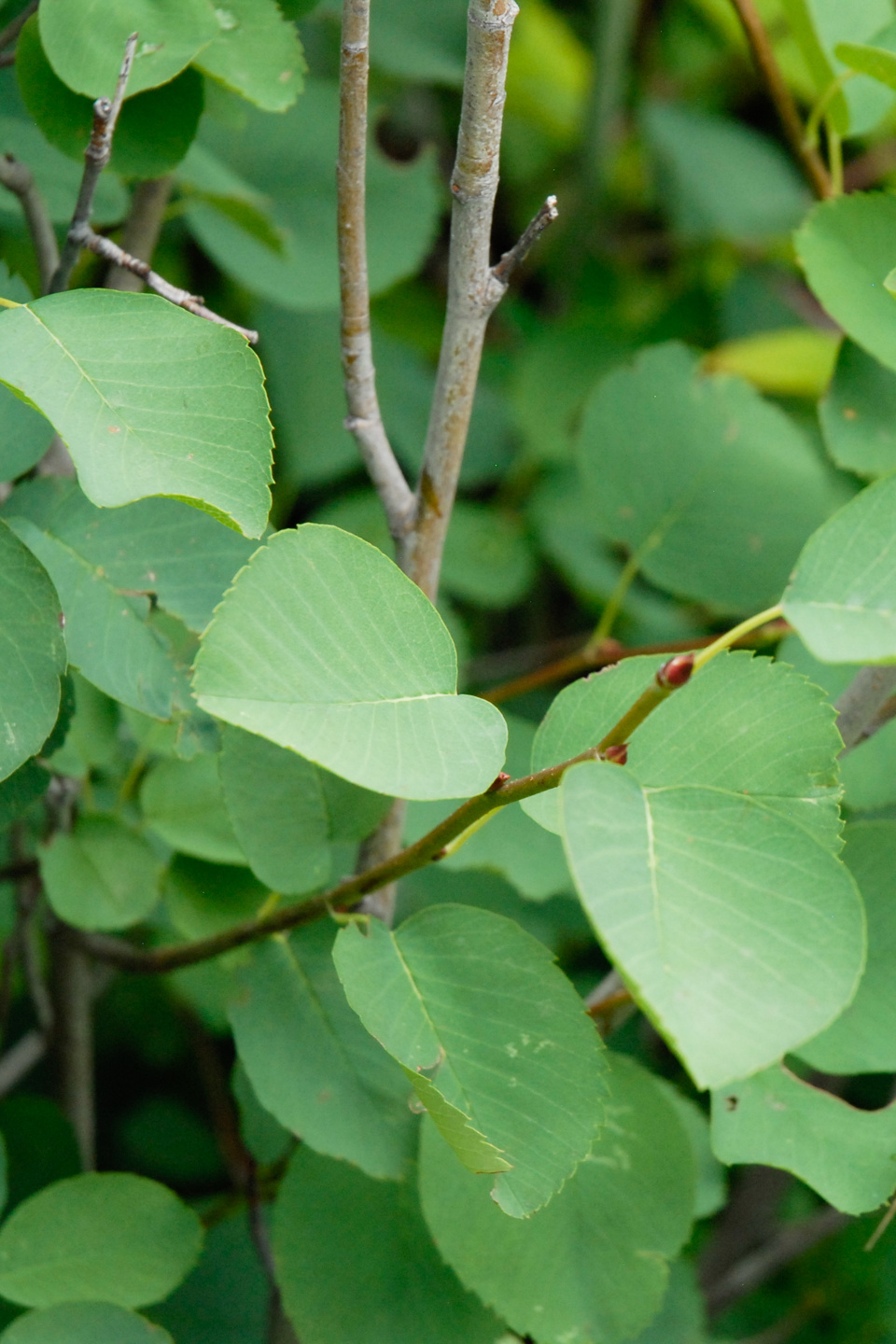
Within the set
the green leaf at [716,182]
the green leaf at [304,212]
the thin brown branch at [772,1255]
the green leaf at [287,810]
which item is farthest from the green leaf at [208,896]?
the green leaf at [716,182]

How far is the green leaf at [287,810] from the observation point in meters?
0.48

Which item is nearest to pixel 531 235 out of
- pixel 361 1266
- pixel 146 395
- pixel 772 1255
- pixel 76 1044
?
pixel 146 395

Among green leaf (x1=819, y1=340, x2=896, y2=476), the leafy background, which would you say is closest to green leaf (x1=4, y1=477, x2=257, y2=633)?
the leafy background

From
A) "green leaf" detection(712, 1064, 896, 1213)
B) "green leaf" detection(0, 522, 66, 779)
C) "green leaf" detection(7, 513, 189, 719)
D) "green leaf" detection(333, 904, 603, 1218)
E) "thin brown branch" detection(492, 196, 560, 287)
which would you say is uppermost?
"thin brown branch" detection(492, 196, 560, 287)

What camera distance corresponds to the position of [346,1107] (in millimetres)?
487

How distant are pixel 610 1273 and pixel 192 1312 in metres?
0.40

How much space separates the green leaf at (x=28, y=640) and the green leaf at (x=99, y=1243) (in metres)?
0.27

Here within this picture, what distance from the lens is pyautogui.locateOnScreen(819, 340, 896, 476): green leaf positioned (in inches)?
23.5

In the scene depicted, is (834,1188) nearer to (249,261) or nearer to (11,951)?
(11,951)

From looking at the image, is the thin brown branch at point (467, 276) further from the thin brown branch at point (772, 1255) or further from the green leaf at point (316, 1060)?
the thin brown branch at point (772, 1255)

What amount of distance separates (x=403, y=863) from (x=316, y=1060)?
131 mm

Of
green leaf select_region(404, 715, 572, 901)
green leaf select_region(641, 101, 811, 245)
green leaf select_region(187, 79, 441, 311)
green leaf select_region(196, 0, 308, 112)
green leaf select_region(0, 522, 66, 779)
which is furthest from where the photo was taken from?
green leaf select_region(641, 101, 811, 245)

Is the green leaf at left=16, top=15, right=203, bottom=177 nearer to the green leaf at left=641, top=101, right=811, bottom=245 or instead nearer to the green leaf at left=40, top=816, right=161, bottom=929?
the green leaf at left=40, top=816, right=161, bottom=929

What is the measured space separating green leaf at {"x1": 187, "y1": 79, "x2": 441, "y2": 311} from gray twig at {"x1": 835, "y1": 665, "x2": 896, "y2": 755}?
1.64 feet
